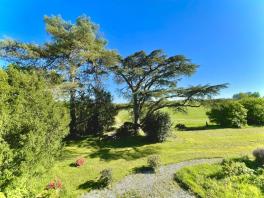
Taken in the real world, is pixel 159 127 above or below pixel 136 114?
below

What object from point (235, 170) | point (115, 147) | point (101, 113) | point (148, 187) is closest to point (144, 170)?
point (148, 187)

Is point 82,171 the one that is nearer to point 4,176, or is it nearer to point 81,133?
point 4,176

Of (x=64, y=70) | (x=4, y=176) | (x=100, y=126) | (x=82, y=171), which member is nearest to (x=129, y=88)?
(x=100, y=126)

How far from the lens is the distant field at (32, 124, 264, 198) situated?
1501cm

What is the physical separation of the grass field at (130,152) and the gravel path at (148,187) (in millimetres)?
878

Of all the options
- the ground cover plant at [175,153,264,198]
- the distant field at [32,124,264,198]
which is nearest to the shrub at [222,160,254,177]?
the ground cover plant at [175,153,264,198]

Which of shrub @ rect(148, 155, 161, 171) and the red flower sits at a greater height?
shrub @ rect(148, 155, 161, 171)

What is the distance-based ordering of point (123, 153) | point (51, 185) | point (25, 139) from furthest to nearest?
point (123, 153)
point (51, 185)
point (25, 139)

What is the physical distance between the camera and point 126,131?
94.3 feet

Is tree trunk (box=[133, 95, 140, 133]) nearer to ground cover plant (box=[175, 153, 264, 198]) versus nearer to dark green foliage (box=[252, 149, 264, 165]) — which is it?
ground cover plant (box=[175, 153, 264, 198])

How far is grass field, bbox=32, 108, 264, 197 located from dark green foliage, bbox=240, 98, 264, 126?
928cm

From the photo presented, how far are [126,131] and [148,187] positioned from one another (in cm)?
1601

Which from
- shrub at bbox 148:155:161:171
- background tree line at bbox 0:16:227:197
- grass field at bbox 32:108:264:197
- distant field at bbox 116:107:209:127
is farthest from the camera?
distant field at bbox 116:107:209:127

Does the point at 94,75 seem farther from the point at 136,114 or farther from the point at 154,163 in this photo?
the point at 154,163
